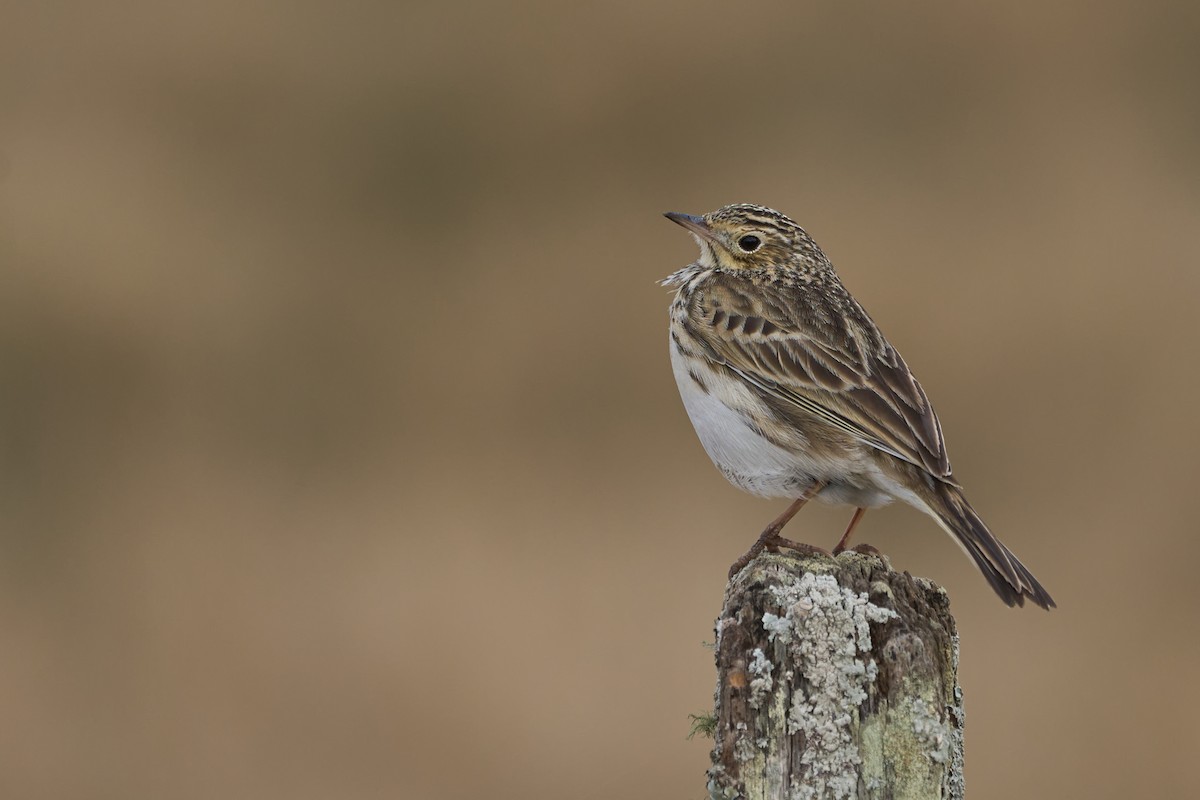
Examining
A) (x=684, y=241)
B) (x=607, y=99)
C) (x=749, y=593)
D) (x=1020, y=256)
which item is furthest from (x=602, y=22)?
(x=749, y=593)

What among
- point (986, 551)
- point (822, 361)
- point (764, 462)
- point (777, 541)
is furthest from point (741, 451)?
point (986, 551)

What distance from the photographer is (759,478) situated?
6137 mm

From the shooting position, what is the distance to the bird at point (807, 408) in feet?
18.8

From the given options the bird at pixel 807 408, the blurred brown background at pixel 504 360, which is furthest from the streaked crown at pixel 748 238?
the blurred brown background at pixel 504 360

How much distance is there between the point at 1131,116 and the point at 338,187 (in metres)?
7.27

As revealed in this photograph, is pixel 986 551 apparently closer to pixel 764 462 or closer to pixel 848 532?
pixel 848 532

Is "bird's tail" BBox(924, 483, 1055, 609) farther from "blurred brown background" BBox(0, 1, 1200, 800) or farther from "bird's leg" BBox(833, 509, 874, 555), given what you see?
"blurred brown background" BBox(0, 1, 1200, 800)

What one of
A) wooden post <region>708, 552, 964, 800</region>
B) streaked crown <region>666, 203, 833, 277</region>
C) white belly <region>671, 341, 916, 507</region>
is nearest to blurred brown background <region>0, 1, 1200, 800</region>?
streaked crown <region>666, 203, 833, 277</region>

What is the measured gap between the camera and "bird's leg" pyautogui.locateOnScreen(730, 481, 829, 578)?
534cm

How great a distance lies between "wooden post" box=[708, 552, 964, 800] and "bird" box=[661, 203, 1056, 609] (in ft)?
3.35

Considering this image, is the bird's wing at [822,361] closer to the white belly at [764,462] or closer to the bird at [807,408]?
the bird at [807,408]

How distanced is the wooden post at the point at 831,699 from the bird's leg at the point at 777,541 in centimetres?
90

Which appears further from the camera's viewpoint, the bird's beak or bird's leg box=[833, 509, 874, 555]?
the bird's beak

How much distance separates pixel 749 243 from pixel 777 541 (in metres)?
1.95
